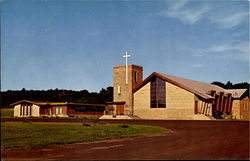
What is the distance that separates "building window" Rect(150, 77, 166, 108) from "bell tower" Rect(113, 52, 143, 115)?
11.6 feet

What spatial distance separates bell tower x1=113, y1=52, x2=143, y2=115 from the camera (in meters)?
47.5

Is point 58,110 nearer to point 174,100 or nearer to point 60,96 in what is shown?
point 60,96

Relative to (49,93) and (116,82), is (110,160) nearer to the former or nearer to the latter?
(116,82)

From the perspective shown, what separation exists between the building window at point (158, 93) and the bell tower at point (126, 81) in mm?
3535

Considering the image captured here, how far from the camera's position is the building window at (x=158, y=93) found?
44.2 metres

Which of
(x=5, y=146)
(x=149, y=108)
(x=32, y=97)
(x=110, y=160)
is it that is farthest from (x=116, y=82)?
(x=32, y=97)

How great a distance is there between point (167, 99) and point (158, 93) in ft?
5.28

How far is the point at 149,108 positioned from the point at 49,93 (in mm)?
56116

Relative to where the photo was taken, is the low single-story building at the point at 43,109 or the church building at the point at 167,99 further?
the low single-story building at the point at 43,109

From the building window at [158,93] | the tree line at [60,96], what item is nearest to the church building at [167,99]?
the building window at [158,93]

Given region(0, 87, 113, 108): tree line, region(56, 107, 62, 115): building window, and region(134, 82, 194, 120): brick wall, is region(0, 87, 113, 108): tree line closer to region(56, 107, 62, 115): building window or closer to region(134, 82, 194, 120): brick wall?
region(56, 107, 62, 115): building window

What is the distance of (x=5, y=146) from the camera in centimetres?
1228

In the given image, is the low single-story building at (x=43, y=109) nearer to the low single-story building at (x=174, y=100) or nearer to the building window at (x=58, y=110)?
the building window at (x=58, y=110)

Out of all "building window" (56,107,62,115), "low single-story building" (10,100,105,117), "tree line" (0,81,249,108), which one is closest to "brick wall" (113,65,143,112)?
"low single-story building" (10,100,105,117)
